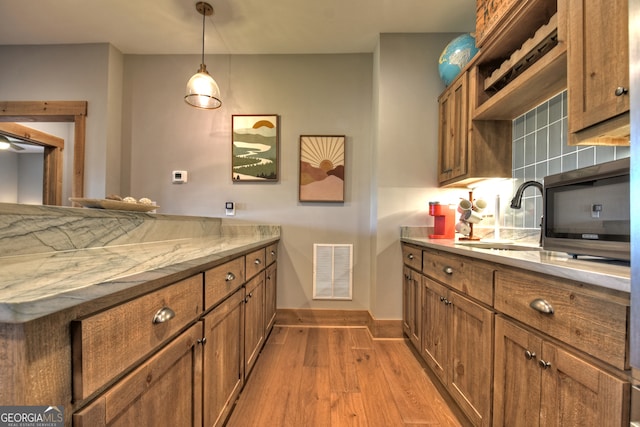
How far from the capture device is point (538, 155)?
167 centimetres

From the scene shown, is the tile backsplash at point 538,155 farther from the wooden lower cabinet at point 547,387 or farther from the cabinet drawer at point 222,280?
the cabinet drawer at point 222,280

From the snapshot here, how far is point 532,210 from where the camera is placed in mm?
1714

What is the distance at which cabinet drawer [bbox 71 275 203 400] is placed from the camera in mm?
510

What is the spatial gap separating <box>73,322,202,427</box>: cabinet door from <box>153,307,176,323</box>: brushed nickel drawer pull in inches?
3.7

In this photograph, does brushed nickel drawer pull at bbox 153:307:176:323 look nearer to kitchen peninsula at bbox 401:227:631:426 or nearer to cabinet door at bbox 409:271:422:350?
kitchen peninsula at bbox 401:227:631:426

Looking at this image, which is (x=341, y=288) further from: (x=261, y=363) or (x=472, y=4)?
(x=472, y=4)

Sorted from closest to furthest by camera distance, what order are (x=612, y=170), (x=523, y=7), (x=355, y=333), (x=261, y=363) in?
(x=612, y=170)
(x=523, y=7)
(x=261, y=363)
(x=355, y=333)

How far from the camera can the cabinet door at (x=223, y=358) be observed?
1.05 meters

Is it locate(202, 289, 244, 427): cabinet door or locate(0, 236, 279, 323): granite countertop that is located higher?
locate(0, 236, 279, 323): granite countertop

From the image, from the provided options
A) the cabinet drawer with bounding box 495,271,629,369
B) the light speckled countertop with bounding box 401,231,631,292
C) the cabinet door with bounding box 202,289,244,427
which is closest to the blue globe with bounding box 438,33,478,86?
the light speckled countertop with bounding box 401,231,631,292

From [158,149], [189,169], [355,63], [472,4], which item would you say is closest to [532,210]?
[472,4]

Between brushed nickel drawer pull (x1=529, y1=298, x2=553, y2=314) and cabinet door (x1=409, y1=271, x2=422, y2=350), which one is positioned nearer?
brushed nickel drawer pull (x1=529, y1=298, x2=553, y2=314)

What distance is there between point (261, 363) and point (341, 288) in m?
1.03

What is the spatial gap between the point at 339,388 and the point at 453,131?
6.52ft
